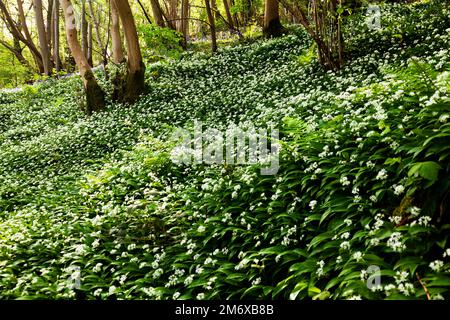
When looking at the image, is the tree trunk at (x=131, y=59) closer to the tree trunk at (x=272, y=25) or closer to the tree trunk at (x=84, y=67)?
the tree trunk at (x=84, y=67)

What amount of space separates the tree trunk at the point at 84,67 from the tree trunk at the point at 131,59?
2.86 feet

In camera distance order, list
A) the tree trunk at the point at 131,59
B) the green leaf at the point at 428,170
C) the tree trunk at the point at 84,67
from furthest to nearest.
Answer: the tree trunk at the point at 84,67 < the tree trunk at the point at 131,59 < the green leaf at the point at 428,170

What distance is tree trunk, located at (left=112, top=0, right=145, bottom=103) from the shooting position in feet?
42.2

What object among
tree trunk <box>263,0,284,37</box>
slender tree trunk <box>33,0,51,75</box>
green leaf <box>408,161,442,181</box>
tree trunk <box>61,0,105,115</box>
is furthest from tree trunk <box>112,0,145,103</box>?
green leaf <box>408,161,442,181</box>

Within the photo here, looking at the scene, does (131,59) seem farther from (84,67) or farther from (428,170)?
(428,170)

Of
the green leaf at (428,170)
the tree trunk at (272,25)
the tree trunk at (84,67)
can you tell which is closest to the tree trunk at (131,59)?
the tree trunk at (84,67)

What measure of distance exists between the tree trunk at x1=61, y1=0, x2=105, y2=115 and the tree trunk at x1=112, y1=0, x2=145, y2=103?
872 mm

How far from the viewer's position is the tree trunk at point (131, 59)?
1288 centimetres

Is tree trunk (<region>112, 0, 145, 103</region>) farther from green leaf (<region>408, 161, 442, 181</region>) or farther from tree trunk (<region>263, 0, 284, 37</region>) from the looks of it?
green leaf (<region>408, 161, 442, 181</region>)

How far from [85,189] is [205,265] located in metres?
4.25

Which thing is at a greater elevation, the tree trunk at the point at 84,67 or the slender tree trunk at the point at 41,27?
the slender tree trunk at the point at 41,27

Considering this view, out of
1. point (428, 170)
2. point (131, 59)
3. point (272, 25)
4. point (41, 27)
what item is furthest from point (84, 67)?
point (428, 170)

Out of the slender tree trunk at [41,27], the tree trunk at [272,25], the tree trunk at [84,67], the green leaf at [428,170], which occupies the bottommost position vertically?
the green leaf at [428,170]

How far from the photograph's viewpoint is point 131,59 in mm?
13328
